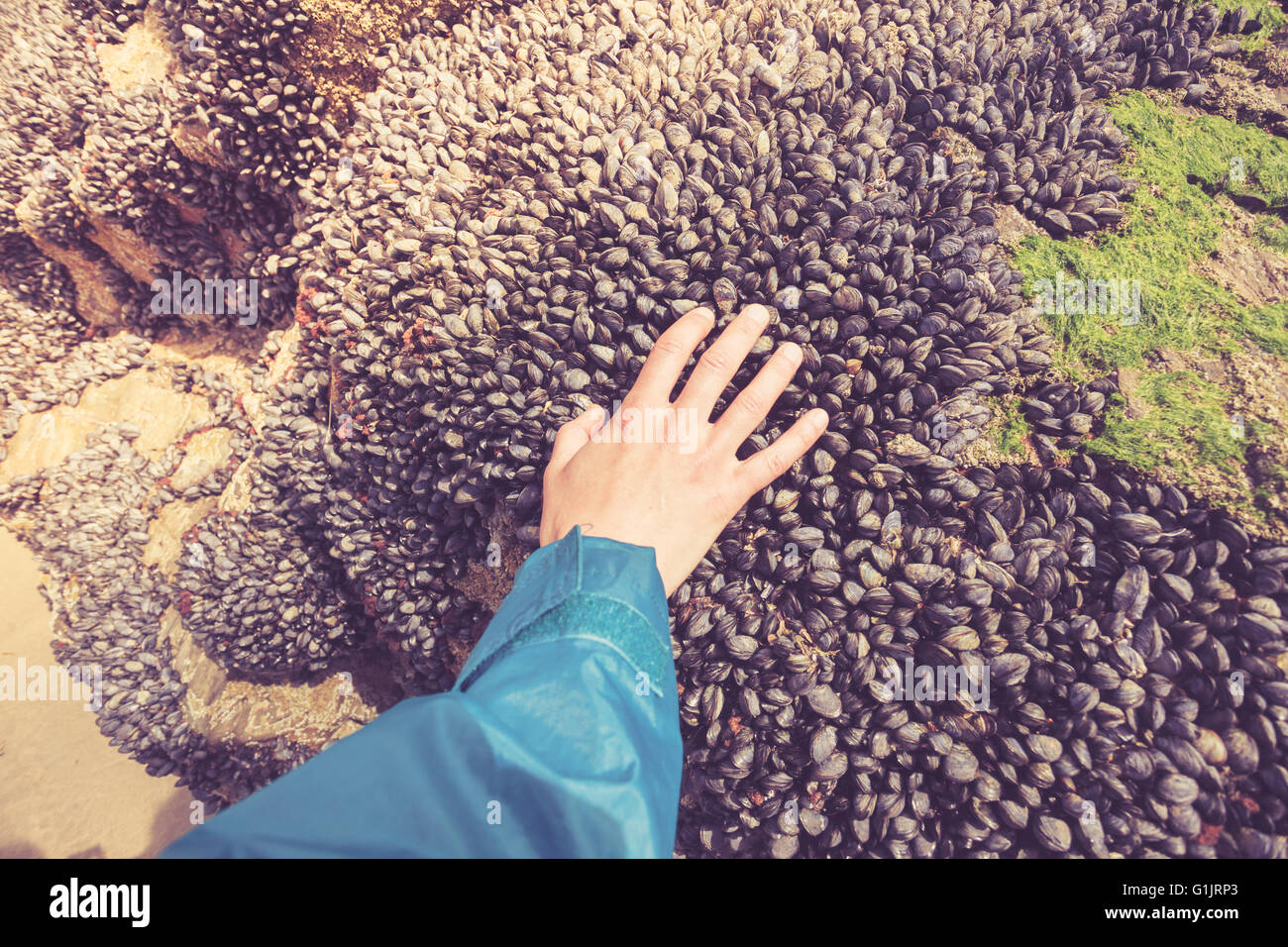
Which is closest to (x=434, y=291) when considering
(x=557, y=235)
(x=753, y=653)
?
(x=557, y=235)

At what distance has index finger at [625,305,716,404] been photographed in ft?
7.08

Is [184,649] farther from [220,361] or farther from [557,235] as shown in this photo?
[557,235]

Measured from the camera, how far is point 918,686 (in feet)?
6.90

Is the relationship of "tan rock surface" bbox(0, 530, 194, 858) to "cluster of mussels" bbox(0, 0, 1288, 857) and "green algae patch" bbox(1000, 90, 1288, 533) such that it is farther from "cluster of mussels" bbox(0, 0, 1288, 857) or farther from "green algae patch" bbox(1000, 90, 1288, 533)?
"green algae patch" bbox(1000, 90, 1288, 533)

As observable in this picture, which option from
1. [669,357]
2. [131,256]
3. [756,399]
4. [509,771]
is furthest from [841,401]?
[131,256]

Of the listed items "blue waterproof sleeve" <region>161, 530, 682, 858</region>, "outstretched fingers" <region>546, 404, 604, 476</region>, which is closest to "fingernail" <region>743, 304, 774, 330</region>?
"outstretched fingers" <region>546, 404, 604, 476</region>

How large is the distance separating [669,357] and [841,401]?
0.70 meters

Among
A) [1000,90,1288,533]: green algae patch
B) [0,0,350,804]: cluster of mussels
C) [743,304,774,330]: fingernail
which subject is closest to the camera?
[1000,90,1288,533]: green algae patch

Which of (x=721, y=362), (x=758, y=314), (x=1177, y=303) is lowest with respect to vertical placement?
(x=721, y=362)

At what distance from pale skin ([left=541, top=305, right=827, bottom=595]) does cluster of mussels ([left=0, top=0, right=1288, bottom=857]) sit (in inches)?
6.1

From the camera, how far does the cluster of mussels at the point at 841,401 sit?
1.94 meters

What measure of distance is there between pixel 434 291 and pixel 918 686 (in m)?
2.70

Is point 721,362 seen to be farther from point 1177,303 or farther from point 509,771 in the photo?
point 1177,303

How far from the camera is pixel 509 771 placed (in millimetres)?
1085
